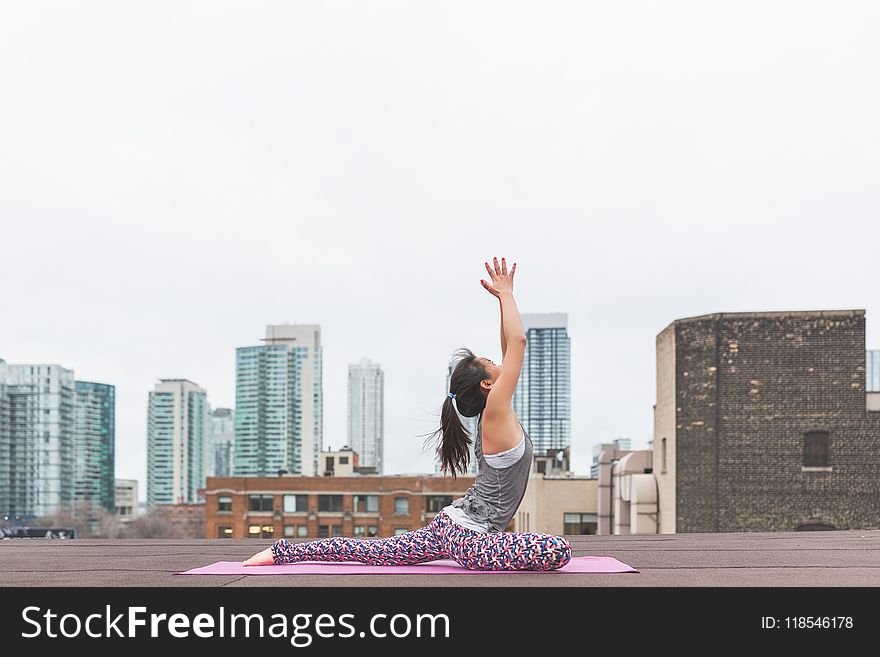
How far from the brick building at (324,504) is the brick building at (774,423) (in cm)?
2986

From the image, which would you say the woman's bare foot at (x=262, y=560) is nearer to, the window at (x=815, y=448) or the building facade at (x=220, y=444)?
the window at (x=815, y=448)

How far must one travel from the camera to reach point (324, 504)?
195 ft

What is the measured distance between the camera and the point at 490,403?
4965 millimetres

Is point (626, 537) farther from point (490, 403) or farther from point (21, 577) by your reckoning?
point (21, 577)

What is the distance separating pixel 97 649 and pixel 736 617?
8.43 ft

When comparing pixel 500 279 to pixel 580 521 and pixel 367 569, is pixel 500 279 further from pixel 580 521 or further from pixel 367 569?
pixel 580 521

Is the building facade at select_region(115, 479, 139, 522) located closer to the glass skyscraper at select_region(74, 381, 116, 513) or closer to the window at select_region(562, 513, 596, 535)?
the glass skyscraper at select_region(74, 381, 116, 513)

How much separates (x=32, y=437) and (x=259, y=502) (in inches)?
2324

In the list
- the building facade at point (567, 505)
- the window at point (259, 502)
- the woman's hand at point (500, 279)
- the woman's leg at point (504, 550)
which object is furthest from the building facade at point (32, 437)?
the woman's hand at point (500, 279)

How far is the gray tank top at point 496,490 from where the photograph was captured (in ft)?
16.6

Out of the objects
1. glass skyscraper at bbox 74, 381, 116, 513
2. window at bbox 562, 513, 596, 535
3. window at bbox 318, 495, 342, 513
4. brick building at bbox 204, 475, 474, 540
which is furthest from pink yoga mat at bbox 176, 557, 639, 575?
glass skyscraper at bbox 74, 381, 116, 513

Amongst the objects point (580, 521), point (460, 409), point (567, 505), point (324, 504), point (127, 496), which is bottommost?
point (127, 496)

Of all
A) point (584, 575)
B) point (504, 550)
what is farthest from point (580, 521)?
point (584, 575)

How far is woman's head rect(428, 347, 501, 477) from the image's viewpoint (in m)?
5.14
